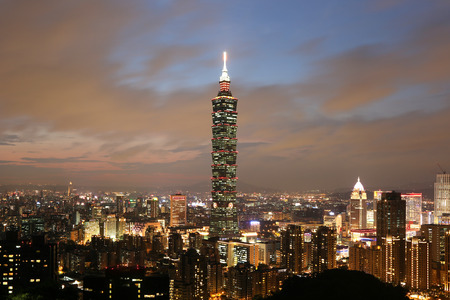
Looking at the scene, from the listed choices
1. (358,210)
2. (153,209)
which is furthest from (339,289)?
(153,209)

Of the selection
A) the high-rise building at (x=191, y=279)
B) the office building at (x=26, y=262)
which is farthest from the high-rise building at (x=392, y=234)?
the office building at (x=26, y=262)

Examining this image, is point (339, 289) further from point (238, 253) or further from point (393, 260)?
point (238, 253)

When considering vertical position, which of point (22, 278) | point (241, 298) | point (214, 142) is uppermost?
point (214, 142)

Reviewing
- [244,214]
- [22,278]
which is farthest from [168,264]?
[244,214]

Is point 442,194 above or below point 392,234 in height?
above

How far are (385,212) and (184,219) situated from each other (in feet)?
92.0

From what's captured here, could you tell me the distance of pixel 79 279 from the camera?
69.6 feet

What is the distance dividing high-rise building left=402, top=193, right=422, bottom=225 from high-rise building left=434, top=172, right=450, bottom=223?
178cm

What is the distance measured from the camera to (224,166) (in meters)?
40.6

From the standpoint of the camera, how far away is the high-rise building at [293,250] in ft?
87.7

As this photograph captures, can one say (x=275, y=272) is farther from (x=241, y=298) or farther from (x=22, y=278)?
(x=22, y=278)

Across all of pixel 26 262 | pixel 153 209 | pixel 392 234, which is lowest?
pixel 153 209

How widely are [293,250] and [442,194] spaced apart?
27954mm

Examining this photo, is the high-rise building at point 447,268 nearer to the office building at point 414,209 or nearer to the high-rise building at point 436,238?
the high-rise building at point 436,238
